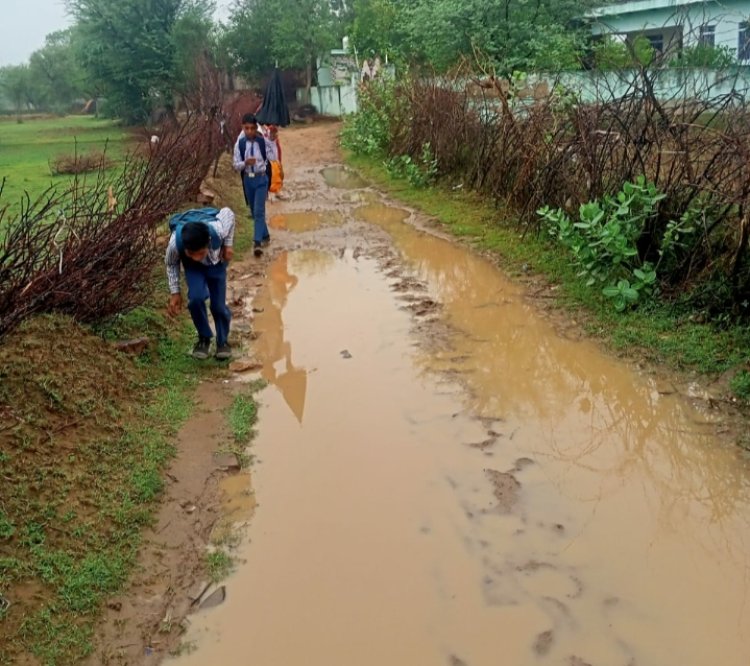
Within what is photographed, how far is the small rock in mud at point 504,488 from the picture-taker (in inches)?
155

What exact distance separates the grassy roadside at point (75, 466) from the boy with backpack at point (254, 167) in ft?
12.6

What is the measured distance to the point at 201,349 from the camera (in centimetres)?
588

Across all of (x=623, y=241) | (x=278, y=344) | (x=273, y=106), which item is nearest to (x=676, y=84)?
(x=623, y=241)

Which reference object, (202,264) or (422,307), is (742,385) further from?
(202,264)

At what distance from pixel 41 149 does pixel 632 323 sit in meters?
25.5

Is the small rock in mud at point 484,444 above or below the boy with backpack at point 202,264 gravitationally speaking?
below

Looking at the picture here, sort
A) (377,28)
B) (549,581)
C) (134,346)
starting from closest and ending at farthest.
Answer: (549,581) → (134,346) → (377,28)

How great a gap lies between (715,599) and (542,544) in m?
0.78

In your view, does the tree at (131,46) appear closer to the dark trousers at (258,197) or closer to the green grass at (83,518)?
the dark trousers at (258,197)

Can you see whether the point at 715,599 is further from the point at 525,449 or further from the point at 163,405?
the point at 163,405

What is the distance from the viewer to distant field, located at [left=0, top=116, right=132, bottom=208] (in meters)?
16.2

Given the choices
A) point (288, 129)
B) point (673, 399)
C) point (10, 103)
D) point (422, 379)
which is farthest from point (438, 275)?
point (10, 103)

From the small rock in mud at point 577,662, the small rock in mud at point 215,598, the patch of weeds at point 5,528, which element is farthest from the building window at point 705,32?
the patch of weeds at point 5,528

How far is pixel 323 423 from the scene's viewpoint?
498cm
